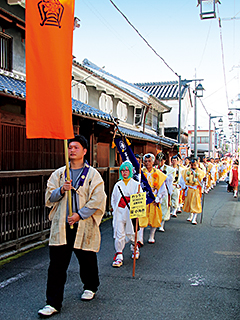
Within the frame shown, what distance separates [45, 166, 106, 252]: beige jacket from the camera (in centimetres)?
391

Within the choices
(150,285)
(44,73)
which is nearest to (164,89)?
(150,285)

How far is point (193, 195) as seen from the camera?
1032cm

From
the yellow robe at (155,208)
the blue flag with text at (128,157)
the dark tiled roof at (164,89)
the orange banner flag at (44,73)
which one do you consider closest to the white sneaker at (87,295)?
the orange banner flag at (44,73)

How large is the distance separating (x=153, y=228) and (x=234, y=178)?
37.4 feet

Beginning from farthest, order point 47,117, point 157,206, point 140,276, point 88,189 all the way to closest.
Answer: point 157,206 → point 140,276 → point 88,189 → point 47,117

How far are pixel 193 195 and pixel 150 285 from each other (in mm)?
5924

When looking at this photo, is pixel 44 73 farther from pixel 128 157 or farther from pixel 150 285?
pixel 150 285

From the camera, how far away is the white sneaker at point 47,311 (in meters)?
3.69

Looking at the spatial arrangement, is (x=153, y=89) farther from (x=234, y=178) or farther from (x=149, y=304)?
(x=149, y=304)

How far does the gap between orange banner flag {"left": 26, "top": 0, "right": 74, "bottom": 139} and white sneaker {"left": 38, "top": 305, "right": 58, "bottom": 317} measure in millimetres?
1991

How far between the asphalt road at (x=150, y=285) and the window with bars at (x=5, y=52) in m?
4.81

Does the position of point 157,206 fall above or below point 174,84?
below

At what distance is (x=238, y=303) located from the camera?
4.12 m

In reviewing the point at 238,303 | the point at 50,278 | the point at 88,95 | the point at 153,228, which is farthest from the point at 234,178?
the point at 50,278
